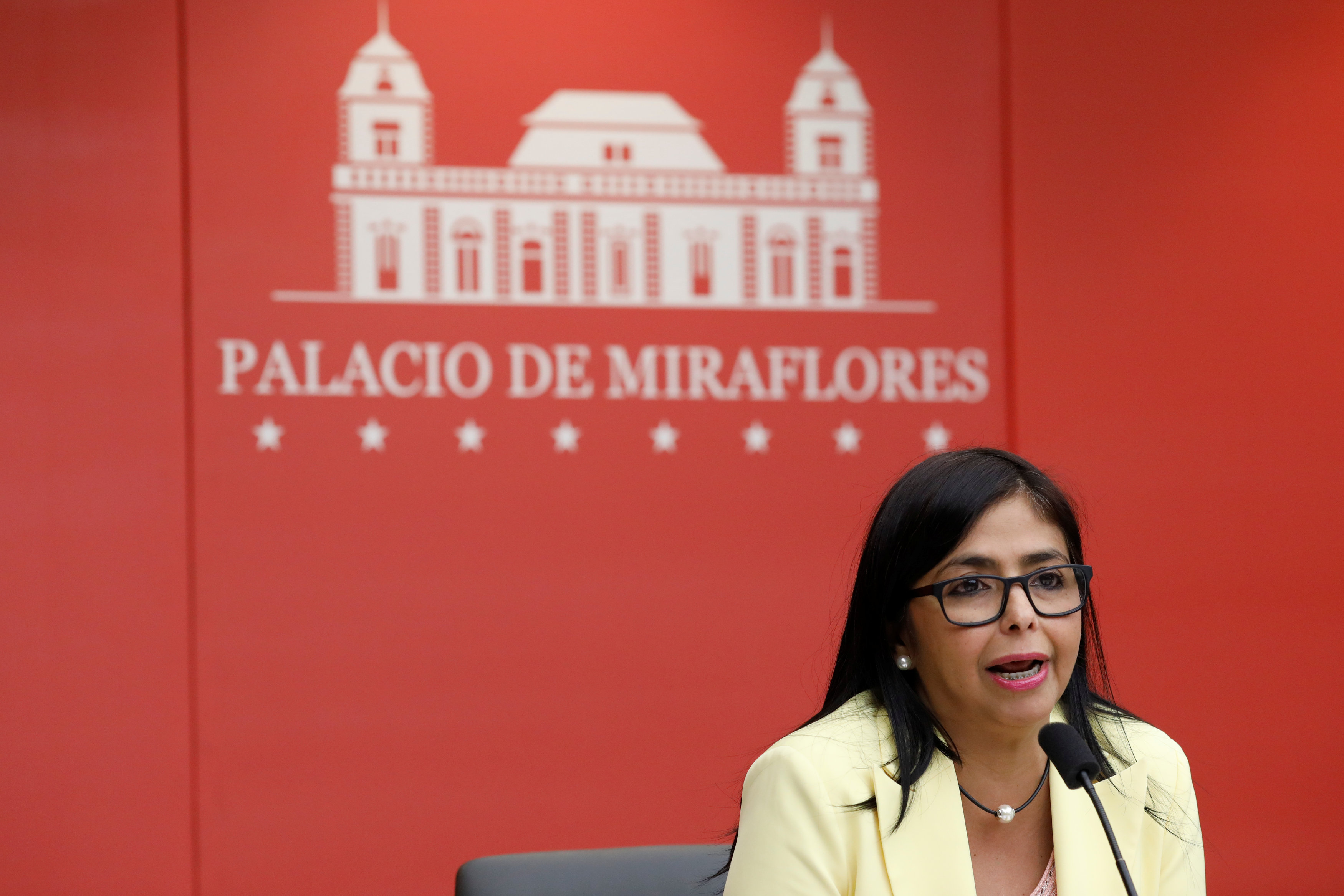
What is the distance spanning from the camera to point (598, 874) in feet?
5.53

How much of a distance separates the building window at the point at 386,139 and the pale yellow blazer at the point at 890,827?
76.4 inches

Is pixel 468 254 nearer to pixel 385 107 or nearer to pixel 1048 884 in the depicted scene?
pixel 385 107

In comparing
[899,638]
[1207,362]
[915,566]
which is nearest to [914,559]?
[915,566]

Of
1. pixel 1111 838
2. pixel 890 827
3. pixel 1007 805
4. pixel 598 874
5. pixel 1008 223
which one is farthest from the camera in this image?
pixel 1008 223

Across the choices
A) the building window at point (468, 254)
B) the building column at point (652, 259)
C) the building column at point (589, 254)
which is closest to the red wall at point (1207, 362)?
the building column at point (652, 259)

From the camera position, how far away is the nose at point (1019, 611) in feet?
4.84

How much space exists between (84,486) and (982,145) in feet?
7.64

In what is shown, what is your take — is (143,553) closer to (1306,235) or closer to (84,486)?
(84,486)

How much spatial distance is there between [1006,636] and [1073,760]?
0.22m

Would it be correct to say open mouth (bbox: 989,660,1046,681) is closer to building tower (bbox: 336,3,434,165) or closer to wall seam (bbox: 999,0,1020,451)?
wall seam (bbox: 999,0,1020,451)

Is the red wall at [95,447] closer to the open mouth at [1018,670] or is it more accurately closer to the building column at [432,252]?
the building column at [432,252]

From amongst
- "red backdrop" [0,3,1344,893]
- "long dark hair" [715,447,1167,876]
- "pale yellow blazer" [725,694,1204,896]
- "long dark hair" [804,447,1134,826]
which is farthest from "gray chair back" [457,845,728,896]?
"red backdrop" [0,3,1344,893]

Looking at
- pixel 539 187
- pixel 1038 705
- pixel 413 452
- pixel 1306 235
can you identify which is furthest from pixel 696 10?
pixel 1038 705

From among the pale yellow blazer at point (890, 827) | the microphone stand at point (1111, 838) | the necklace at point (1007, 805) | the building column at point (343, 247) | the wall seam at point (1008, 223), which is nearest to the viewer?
the microphone stand at point (1111, 838)
